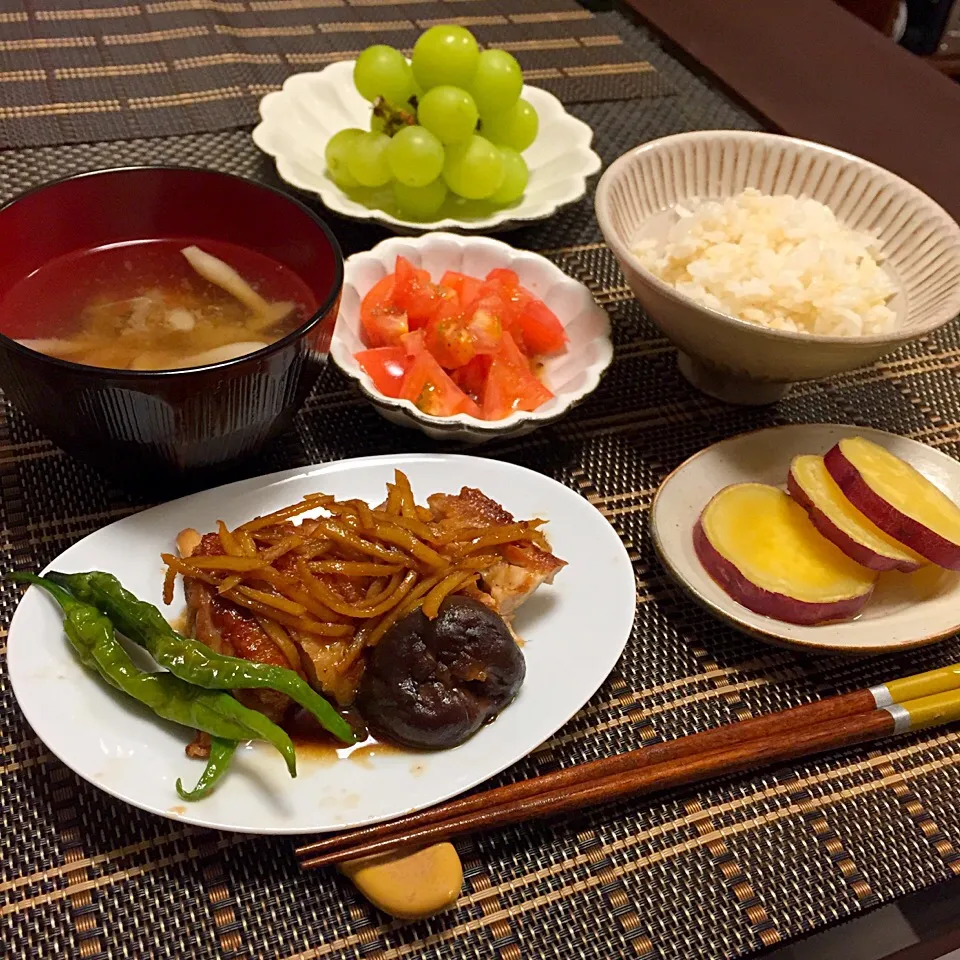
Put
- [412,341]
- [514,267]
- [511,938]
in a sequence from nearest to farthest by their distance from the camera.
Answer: [511,938]
[412,341]
[514,267]

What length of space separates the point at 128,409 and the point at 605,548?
78 cm

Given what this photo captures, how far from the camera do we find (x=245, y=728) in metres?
1.15

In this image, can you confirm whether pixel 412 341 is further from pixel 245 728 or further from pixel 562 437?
pixel 245 728

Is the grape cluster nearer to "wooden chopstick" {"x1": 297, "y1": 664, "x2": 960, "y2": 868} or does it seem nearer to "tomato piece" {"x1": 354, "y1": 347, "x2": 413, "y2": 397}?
"tomato piece" {"x1": 354, "y1": 347, "x2": 413, "y2": 397}

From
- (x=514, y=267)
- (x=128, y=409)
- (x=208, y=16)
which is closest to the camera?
(x=128, y=409)

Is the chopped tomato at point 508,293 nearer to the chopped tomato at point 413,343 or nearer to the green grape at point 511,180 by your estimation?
the chopped tomato at point 413,343

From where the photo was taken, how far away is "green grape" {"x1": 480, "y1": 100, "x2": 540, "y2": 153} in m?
2.34

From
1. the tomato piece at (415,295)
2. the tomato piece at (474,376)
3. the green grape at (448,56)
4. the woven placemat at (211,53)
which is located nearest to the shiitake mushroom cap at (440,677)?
the tomato piece at (474,376)

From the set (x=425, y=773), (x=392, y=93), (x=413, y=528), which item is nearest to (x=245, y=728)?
(x=425, y=773)

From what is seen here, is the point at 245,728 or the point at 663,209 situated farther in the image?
the point at 663,209

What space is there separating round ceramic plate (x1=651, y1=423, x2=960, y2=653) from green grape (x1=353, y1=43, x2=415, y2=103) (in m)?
1.29

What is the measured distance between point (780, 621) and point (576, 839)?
50cm

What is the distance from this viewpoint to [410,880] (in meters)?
1.12

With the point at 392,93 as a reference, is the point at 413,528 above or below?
below
